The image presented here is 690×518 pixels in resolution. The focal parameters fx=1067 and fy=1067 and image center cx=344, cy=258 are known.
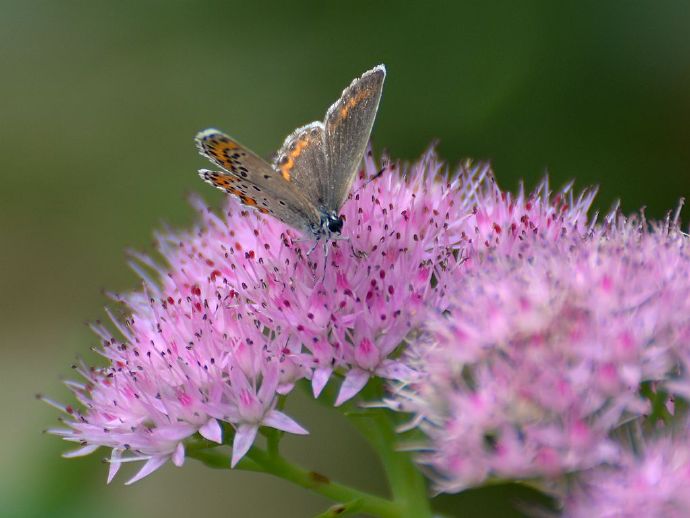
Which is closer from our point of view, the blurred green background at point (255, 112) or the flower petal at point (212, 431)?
the flower petal at point (212, 431)

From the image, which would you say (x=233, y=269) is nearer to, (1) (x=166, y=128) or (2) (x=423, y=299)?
(2) (x=423, y=299)

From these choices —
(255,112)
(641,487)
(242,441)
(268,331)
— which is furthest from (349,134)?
(255,112)

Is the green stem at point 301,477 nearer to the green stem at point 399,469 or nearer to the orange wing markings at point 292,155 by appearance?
the green stem at point 399,469

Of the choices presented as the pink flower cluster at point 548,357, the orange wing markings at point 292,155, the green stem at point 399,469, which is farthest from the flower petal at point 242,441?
the orange wing markings at point 292,155

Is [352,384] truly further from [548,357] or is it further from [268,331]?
[548,357]

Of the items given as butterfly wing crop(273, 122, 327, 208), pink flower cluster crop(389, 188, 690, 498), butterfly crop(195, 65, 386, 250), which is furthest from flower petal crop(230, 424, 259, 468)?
butterfly wing crop(273, 122, 327, 208)

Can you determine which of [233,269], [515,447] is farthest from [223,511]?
[515,447]

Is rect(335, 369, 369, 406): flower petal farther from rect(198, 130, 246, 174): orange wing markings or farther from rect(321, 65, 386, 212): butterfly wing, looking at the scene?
rect(198, 130, 246, 174): orange wing markings
